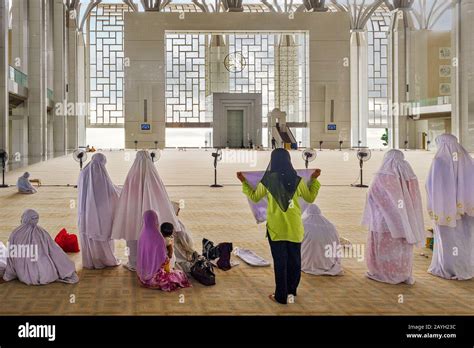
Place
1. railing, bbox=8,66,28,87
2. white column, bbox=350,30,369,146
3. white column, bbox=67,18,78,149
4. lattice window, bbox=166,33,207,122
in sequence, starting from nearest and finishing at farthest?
railing, bbox=8,66,28,87 < white column, bbox=67,18,78,149 < lattice window, bbox=166,33,207,122 < white column, bbox=350,30,369,146

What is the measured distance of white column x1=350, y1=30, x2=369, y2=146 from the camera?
38.3m

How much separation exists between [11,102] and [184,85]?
683 inches

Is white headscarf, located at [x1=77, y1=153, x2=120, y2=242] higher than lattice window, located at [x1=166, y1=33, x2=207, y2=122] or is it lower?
lower

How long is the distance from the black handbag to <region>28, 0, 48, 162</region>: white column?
19774 millimetres

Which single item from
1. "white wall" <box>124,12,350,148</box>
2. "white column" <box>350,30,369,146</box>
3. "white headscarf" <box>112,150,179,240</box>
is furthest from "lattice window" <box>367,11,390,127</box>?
"white headscarf" <box>112,150,179,240</box>

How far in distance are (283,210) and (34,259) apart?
2.54 m

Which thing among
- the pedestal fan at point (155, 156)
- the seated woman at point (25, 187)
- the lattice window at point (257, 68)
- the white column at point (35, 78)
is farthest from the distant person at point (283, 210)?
the lattice window at point (257, 68)

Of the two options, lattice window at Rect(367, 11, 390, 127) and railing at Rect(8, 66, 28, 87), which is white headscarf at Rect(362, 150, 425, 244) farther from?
lattice window at Rect(367, 11, 390, 127)

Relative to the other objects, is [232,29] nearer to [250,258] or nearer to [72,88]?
[72,88]

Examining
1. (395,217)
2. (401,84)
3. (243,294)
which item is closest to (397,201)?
(395,217)

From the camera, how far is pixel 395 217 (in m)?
4.69
